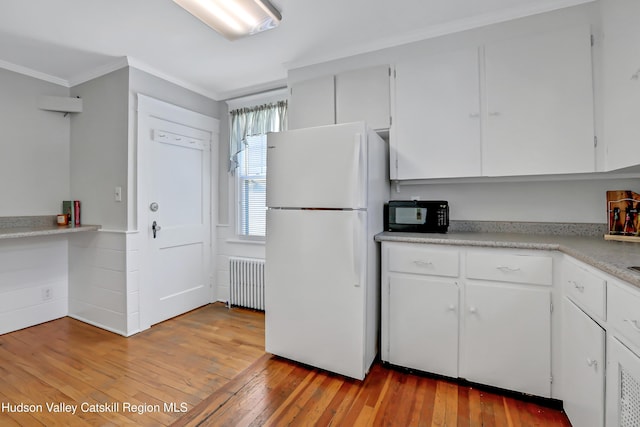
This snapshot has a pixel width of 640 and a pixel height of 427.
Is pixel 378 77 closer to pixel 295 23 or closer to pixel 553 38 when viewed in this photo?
pixel 295 23

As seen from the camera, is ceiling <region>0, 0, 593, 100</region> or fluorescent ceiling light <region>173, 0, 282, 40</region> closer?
fluorescent ceiling light <region>173, 0, 282, 40</region>

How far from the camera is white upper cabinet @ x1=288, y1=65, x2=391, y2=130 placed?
233 centimetres

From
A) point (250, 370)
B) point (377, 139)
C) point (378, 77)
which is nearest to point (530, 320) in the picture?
point (377, 139)

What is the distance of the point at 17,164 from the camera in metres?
2.75

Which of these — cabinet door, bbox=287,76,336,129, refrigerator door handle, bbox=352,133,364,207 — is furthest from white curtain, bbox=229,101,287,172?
refrigerator door handle, bbox=352,133,364,207

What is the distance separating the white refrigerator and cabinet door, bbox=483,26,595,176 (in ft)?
2.67

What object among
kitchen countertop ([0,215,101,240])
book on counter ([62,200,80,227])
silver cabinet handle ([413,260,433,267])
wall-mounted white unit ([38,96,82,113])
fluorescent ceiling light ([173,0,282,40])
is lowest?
silver cabinet handle ([413,260,433,267])

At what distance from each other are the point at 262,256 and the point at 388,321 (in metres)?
1.64

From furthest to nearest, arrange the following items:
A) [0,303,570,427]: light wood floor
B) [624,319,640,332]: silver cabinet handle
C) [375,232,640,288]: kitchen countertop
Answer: [0,303,570,427]: light wood floor < [375,232,640,288]: kitchen countertop < [624,319,640,332]: silver cabinet handle

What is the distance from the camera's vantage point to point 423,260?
193 cm

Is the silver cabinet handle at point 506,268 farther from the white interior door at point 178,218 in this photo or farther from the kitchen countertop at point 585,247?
the white interior door at point 178,218

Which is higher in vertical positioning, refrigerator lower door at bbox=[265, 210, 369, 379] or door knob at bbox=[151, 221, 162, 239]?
door knob at bbox=[151, 221, 162, 239]

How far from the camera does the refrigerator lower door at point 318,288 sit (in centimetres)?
189

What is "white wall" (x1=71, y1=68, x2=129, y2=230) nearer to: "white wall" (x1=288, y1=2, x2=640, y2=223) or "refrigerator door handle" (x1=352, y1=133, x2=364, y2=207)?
"white wall" (x1=288, y1=2, x2=640, y2=223)
